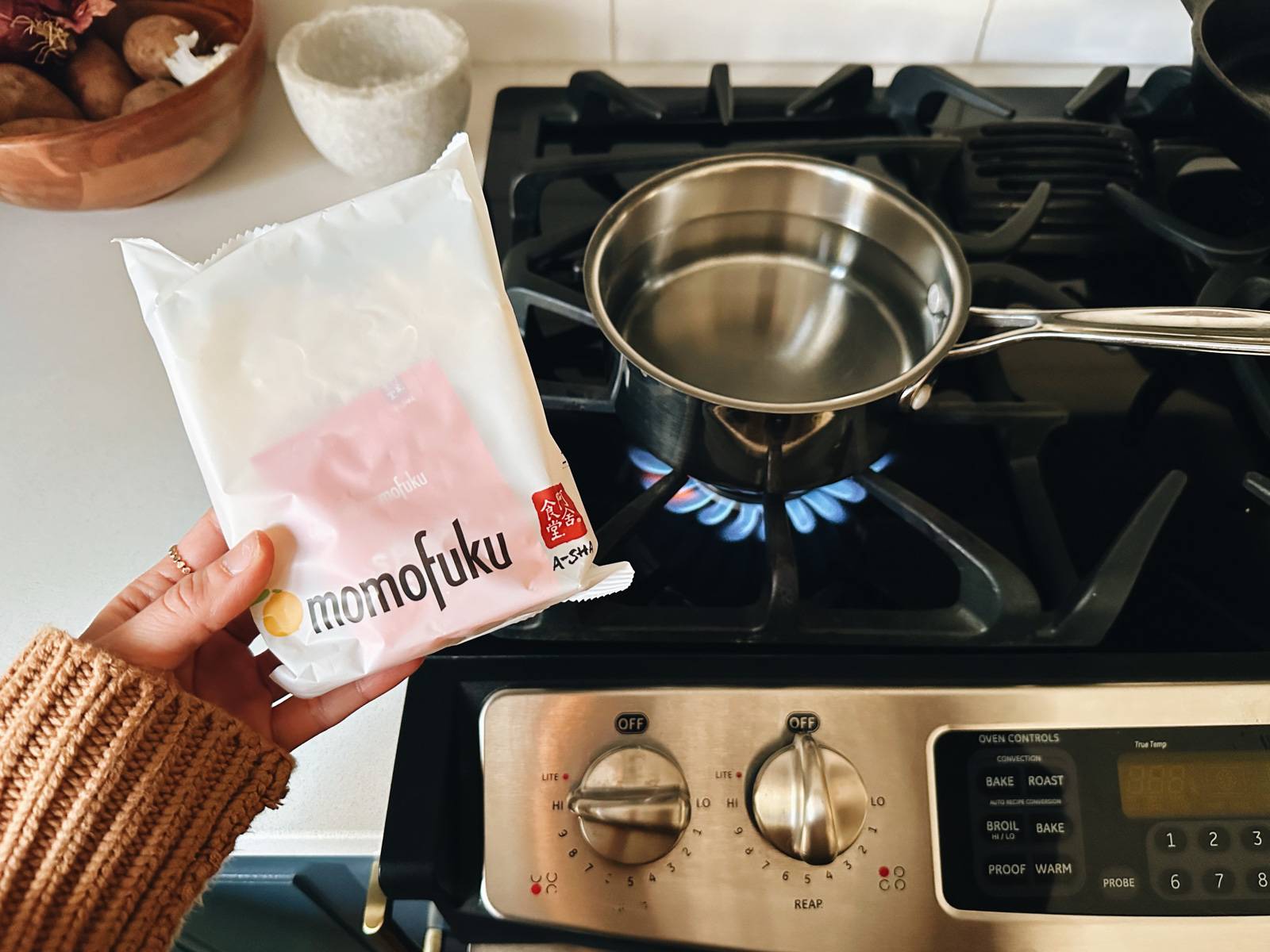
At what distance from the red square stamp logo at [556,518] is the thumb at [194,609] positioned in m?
0.11

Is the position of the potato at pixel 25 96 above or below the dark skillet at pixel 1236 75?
below

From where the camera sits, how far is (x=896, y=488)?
0.47 m

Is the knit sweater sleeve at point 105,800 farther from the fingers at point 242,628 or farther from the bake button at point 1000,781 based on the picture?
the bake button at point 1000,781

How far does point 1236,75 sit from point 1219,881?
1.84 feet

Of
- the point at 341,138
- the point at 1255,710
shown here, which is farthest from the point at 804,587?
the point at 341,138

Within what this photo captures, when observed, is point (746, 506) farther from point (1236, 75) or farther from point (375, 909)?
point (1236, 75)

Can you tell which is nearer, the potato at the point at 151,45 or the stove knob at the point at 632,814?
the stove knob at the point at 632,814

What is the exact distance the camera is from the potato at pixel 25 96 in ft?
2.06

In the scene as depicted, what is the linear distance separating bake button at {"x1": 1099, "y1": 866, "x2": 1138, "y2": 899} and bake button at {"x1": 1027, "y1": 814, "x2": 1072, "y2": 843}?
0.07 feet

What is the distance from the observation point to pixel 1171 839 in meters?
0.40

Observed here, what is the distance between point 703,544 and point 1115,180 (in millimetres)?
415

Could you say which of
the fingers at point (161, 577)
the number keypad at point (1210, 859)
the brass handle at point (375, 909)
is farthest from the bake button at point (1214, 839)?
the fingers at point (161, 577)

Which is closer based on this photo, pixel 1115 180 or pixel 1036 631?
pixel 1036 631

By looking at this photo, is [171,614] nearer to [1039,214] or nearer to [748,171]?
[748,171]
